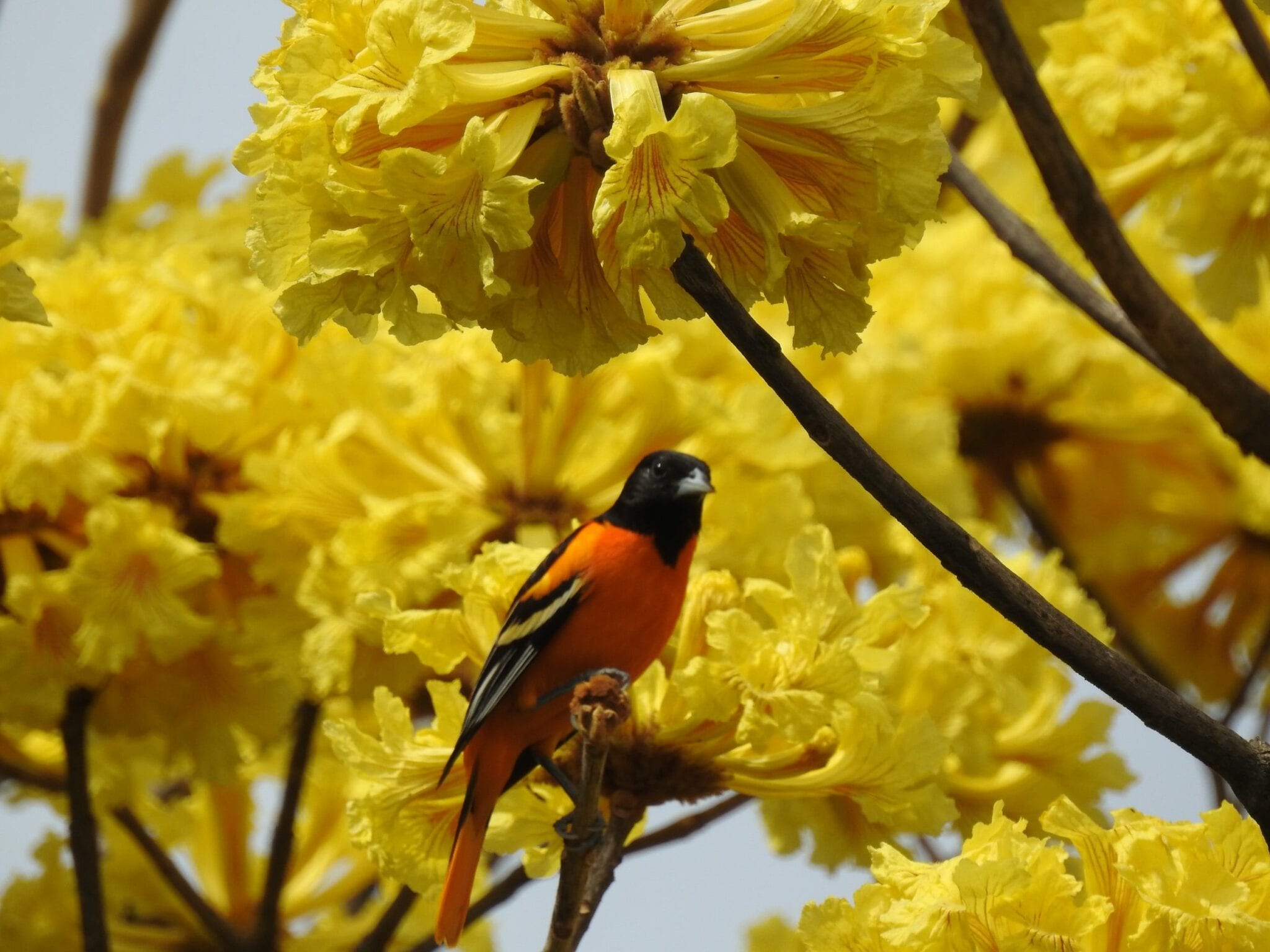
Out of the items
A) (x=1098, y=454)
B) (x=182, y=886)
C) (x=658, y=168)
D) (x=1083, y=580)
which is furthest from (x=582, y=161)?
(x=1098, y=454)

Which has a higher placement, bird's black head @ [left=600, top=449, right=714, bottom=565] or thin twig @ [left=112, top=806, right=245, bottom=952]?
bird's black head @ [left=600, top=449, right=714, bottom=565]

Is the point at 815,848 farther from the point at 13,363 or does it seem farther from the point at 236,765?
the point at 13,363

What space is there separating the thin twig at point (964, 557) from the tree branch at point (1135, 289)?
65cm

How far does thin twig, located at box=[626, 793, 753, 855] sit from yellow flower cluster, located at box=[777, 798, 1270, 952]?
78cm

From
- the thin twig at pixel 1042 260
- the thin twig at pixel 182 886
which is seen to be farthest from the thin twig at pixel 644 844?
the thin twig at pixel 1042 260

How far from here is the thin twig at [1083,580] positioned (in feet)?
11.6

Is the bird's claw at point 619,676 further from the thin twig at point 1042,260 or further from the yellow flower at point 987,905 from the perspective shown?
the thin twig at point 1042,260

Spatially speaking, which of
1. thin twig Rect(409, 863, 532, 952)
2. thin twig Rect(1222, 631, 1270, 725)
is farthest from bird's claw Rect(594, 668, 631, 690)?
thin twig Rect(1222, 631, 1270, 725)

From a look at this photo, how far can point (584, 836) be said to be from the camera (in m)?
1.81

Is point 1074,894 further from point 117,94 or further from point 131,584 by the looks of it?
point 117,94

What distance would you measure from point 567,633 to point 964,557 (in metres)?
1.09

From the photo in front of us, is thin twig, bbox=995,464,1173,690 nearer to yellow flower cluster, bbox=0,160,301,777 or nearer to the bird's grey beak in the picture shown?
the bird's grey beak

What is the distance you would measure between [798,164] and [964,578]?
0.44 m

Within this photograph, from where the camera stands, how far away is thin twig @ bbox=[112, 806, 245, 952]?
3.08 meters
